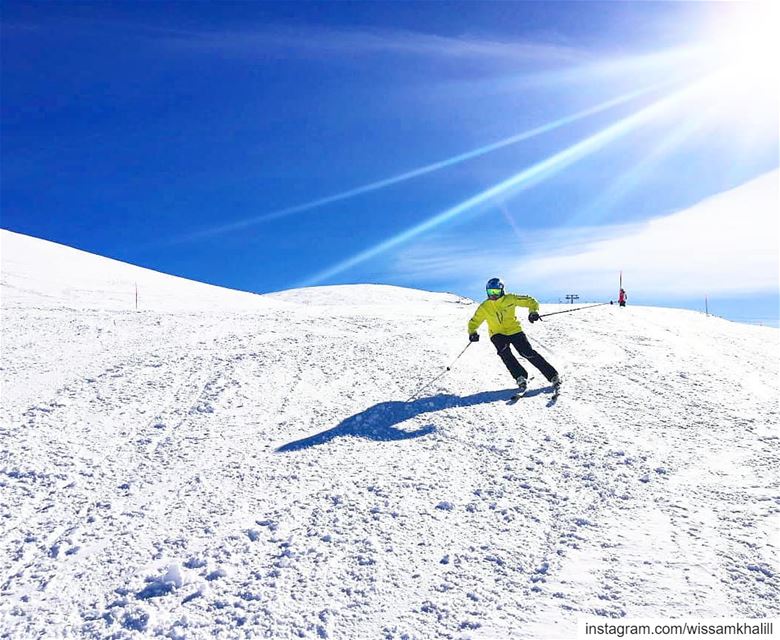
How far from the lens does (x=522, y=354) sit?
891 centimetres

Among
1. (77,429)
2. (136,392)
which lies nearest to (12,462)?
(77,429)

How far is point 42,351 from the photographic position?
1031 centimetres

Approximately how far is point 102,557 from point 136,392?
4293mm

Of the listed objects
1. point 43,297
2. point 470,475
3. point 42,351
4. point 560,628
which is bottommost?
point 560,628

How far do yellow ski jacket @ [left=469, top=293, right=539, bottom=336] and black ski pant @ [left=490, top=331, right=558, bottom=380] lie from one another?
11 cm

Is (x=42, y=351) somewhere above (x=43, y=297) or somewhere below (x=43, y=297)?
below

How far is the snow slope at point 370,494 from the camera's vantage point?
3.59 meters

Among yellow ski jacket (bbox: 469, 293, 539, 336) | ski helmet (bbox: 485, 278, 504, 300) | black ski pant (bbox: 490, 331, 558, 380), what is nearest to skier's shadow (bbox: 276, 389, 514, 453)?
black ski pant (bbox: 490, 331, 558, 380)

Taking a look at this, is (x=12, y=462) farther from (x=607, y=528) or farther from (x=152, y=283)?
(x=152, y=283)

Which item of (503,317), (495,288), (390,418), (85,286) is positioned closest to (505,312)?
(503,317)

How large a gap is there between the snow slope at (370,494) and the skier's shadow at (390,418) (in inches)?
2.0

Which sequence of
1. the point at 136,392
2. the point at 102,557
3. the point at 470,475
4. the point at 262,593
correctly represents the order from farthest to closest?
1. the point at 136,392
2. the point at 470,475
3. the point at 102,557
4. the point at 262,593

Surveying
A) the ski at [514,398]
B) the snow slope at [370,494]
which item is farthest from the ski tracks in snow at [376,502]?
the ski at [514,398]

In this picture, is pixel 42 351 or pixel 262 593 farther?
pixel 42 351
